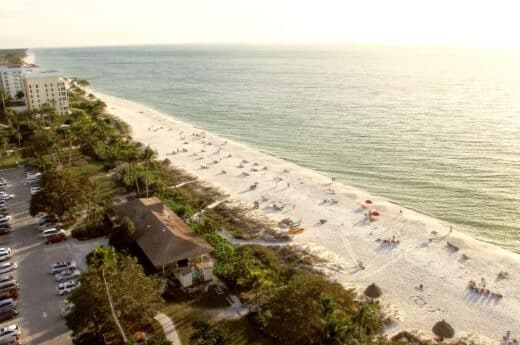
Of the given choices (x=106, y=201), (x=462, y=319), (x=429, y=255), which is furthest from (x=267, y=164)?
(x=462, y=319)

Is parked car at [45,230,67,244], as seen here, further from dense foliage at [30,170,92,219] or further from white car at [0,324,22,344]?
white car at [0,324,22,344]

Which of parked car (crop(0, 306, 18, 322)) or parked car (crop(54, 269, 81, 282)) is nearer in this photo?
parked car (crop(0, 306, 18, 322))

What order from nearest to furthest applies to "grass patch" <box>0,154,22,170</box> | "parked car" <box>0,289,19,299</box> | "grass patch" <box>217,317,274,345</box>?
1. "grass patch" <box>217,317,274,345</box>
2. "parked car" <box>0,289,19,299</box>
3. "grass patch" <box>0,154,22,170</box>

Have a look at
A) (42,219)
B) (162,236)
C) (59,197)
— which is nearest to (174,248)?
(162,236)

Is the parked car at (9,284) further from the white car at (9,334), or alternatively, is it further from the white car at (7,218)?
the white car at (7,218)

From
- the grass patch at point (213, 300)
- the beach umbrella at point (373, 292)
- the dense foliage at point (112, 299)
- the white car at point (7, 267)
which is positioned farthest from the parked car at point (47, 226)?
the beach umbrella at point (373, 292)

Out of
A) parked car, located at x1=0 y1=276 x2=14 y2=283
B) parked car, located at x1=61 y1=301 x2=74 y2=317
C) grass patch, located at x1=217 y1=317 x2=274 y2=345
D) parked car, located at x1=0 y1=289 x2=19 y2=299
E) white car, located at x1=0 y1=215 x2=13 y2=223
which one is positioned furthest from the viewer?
A: white car, located at x1=0 y1=215 x2=13 y2=223

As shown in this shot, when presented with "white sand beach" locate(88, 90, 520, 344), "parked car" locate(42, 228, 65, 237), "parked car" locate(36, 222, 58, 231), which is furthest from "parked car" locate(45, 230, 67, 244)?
"white sand beach" locate(88, 90, 520, 344)
